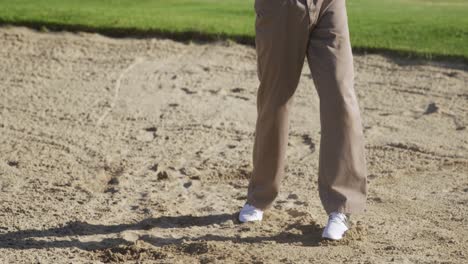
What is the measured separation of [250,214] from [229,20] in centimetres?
547

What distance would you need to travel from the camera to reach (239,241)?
18.9 ft

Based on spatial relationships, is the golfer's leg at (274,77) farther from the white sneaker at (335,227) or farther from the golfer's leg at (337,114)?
the white sneaker at (335,227)

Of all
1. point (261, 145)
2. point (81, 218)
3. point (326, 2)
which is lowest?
point (81, 218)

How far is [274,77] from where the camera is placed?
18.8ft

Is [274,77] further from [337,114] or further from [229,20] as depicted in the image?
[229,20]

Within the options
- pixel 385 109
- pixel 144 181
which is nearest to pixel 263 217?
pixel 144 181

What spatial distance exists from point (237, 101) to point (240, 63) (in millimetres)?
1062

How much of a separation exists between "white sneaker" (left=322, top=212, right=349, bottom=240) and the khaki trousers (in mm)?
36

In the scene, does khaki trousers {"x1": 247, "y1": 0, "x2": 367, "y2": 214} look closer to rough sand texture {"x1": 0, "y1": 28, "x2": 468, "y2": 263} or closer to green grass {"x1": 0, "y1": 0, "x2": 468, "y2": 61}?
rough sand texture {"x1": 0, "y1": 28, "x2": 468, "y2": 263}

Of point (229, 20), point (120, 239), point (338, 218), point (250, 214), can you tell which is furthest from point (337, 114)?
point (229, 20)

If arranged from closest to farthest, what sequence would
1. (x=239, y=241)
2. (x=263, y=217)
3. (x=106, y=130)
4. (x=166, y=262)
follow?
(x=166, y=262) → (x=239, y=241) → (x=263, y=217) → (x=106, y=130)

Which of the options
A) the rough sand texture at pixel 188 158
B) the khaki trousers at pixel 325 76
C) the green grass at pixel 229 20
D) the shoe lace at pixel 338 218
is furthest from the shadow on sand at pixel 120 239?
the green grass at pixel 229 20

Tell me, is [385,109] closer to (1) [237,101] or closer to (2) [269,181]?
(1) [237,101]

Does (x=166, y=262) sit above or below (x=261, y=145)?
below
